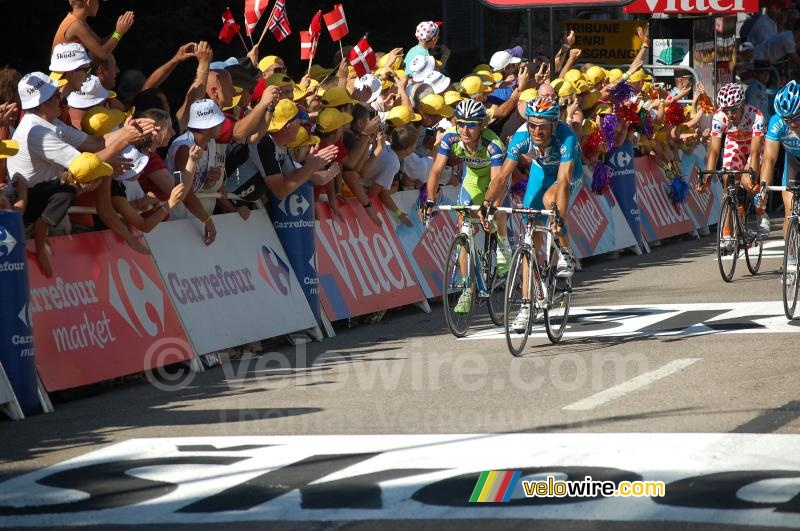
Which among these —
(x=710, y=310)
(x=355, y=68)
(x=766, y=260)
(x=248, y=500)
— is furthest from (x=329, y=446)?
(x=766, y=260)

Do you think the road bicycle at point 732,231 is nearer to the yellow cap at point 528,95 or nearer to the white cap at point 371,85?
the yellow cap at point 528,95

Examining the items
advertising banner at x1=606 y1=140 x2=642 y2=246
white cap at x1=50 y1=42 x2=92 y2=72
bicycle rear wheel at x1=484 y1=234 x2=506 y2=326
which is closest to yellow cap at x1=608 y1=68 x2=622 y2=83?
advertising banner at x1=606 y1=140 x2=642 y2=246

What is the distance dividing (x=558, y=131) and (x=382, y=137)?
2.73 meters

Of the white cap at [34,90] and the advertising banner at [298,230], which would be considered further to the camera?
the advertising banner at [298,230]

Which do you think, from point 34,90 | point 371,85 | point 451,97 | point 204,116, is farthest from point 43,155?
point 451,97

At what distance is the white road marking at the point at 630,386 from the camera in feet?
30.2

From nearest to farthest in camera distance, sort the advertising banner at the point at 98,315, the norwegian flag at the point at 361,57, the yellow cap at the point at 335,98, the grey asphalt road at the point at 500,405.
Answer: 1. the grey asphalt road at the point at 500,405
2. the advertising banner at the point at 98,315
3. the yellow cap at the point at 335,98
4. the norwegian flag at the point at 361,57

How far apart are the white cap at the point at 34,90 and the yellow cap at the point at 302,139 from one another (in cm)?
336

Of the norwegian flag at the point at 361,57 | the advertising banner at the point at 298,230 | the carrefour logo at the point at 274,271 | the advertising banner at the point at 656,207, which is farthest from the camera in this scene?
the advertising banner at the point at 656,207

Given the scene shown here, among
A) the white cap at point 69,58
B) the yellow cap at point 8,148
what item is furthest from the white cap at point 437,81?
the yellow cap at point 8,148

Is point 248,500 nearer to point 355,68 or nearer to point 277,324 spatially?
point 277,324

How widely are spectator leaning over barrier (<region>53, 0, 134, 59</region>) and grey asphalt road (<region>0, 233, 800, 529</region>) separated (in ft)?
10.0

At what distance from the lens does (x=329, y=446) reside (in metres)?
8.28

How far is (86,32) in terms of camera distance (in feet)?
41.4
